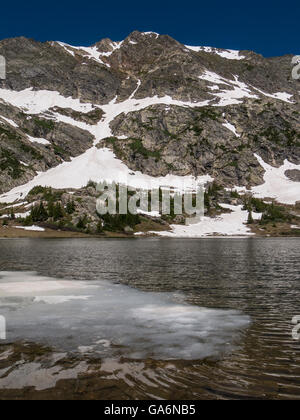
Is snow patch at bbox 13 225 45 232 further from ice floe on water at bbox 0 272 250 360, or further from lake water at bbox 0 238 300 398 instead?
ice floe on water at bbox 0 272 250 360

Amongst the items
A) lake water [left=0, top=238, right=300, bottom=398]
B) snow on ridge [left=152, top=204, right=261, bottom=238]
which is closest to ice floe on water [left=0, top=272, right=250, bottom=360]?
lake water [left=0, top=238, right=300, bottom=398]

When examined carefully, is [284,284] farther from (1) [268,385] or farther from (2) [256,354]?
(1) [268,385]

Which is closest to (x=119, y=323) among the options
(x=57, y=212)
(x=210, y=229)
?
(x=57, y=212)

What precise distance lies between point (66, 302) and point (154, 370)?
473 inches

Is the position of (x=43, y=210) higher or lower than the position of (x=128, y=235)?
higher

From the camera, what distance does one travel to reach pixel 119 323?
1576 cm

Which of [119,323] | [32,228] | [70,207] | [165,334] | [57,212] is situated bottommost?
[32,228]

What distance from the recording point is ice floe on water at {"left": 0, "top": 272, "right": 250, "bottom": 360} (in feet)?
39.8

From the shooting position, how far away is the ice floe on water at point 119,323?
12117 millimetres

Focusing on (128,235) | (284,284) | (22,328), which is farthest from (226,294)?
(128,235)

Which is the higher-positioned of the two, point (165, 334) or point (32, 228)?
point (165, 334)

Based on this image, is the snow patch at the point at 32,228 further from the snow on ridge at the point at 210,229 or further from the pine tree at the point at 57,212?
the snow on ridge at the point at 210,229

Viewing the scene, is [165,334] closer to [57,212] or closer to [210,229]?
[57,212]

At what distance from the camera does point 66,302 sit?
68.0 ft
